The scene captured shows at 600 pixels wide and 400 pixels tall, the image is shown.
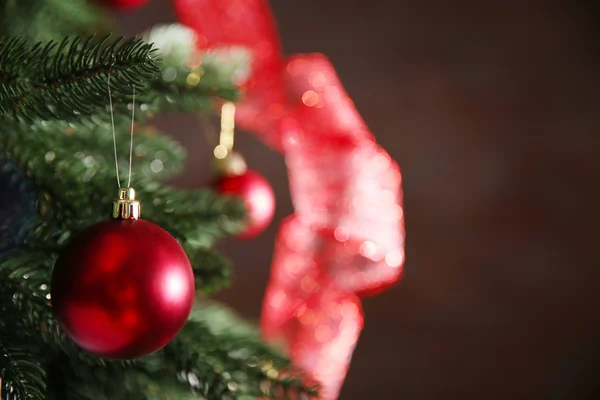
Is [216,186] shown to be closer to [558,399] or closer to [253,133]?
[253,133]

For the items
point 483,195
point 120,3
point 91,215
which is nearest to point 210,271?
point 91,215

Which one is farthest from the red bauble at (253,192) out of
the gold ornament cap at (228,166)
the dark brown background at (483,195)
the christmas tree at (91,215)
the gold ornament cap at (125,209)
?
the dark brown background at (483,195)

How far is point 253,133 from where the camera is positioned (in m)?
1.25

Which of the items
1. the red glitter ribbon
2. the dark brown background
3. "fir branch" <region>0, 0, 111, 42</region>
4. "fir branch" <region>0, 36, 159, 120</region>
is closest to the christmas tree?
"fir branch" <region>0, 36, 159, 120</region>

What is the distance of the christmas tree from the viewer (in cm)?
32

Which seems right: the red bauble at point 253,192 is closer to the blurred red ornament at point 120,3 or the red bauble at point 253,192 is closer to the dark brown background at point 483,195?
the blurred red ornament at point 120,3

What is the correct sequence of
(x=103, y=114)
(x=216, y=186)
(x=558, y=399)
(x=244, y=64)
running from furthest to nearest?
(x=558, y=399) < (x=216, y=186) < (x=244, y=64) < (x=103, y=114)

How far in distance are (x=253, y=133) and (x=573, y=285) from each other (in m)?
0.90

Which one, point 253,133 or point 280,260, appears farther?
point 253,133

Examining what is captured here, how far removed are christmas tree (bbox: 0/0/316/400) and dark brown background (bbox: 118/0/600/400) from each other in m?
0.81

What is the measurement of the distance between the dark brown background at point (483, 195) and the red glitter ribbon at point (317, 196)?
18 centimetres

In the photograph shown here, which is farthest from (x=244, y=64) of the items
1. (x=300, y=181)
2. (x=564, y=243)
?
(x=564, y=243)

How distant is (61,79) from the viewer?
31cm

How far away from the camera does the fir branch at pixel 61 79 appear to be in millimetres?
301
